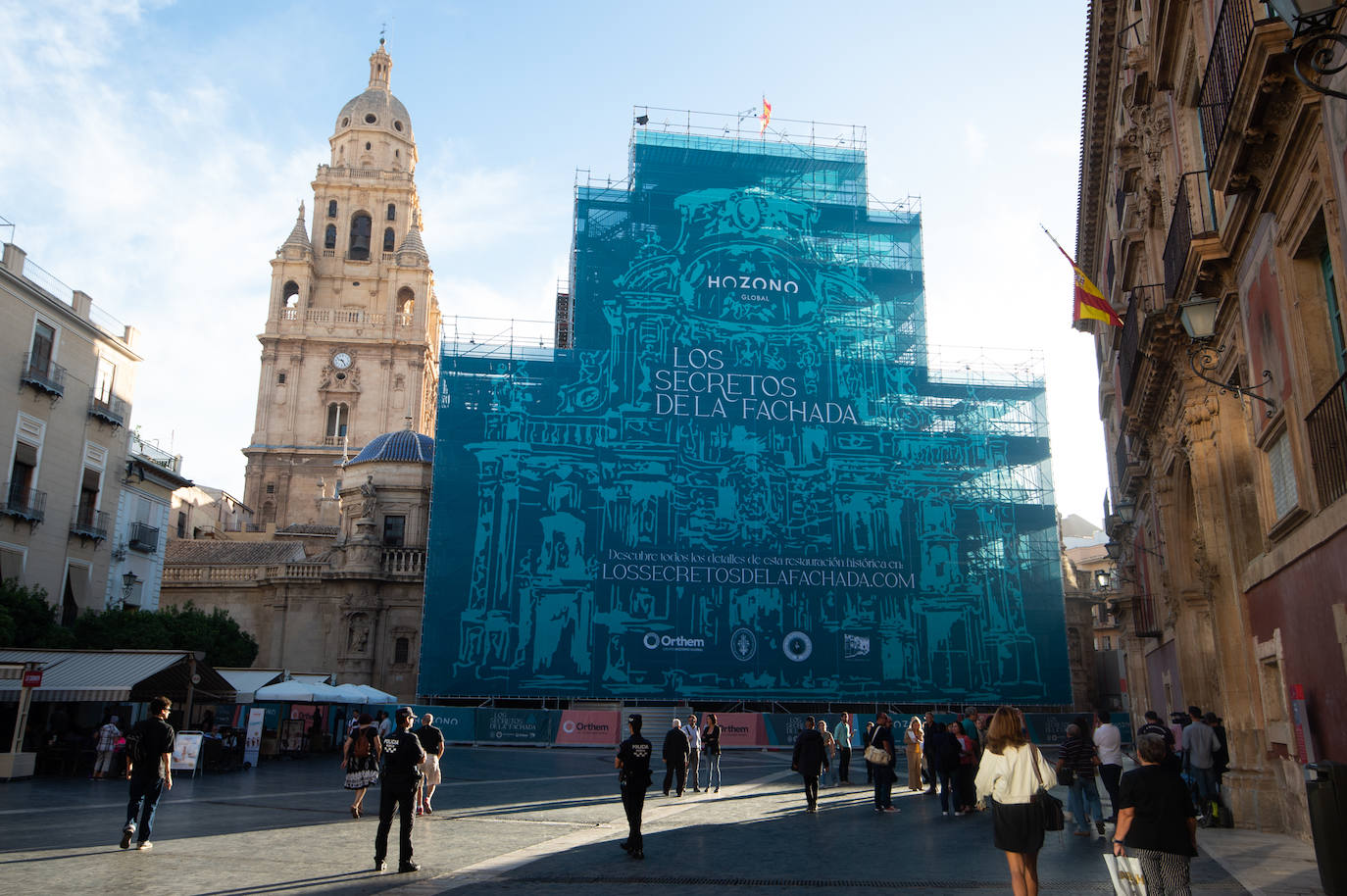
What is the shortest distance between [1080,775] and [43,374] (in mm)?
26093

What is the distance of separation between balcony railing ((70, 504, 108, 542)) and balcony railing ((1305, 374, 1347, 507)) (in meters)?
29.0

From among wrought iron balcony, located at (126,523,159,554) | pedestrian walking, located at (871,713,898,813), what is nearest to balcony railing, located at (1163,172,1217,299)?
pedestrian walking, located at (871,713,898,813)

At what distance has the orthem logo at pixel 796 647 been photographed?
1326 inches

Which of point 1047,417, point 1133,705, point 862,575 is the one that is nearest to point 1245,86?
point 1133,705

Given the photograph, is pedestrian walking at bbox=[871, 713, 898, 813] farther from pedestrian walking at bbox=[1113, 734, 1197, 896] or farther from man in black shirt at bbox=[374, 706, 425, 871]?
pedestrian walking at bbox=[1113, 734, 1197, 896]

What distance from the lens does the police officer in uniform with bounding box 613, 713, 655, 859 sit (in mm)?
10297

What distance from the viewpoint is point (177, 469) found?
36.3m

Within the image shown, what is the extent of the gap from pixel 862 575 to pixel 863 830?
2235cm

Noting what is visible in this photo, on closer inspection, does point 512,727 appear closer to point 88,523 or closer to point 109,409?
point 88,523

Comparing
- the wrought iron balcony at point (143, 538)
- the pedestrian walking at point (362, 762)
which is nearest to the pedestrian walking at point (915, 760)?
the pedestrian walking at point (362, 762)

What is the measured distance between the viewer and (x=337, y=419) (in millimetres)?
58906

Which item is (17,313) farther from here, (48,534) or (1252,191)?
(1252,191)

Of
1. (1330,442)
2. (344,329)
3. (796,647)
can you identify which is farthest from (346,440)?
(1330,442)

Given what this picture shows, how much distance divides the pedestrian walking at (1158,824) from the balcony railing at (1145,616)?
1685 cm
